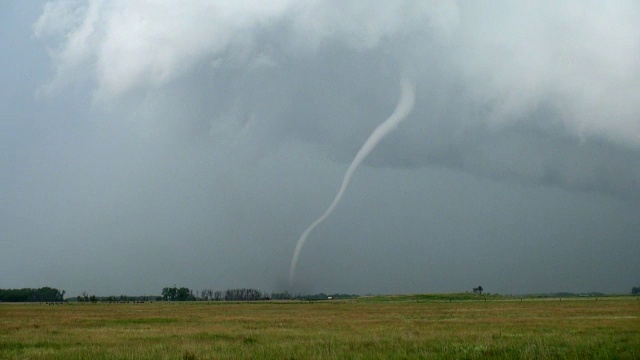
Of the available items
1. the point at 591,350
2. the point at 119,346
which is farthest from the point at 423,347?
the point at 119,346

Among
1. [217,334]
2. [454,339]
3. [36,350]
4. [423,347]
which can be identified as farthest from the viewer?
[217,334]

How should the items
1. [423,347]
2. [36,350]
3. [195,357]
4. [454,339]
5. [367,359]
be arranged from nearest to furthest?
[367,359], [195,357], [423,347], [36,350], [454,339]

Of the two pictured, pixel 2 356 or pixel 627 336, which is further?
pixel 627 336

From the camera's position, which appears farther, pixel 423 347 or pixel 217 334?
pixel 217 334

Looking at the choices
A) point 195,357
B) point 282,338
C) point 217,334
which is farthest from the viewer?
point 217,334

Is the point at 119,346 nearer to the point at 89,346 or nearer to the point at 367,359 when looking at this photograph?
the point at 89,346

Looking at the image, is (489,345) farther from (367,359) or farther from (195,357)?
(195,357)

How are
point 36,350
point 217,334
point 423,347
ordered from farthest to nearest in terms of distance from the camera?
1. point 217,334
2. point 36,350
3. point 423,347

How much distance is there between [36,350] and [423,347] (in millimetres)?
17298

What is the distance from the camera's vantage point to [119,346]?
1057 inches

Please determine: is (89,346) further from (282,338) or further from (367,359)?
(367,359)

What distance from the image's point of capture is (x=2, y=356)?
942 inches

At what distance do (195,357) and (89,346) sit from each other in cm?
863

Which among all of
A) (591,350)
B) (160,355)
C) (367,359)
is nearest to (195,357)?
(160,355)
